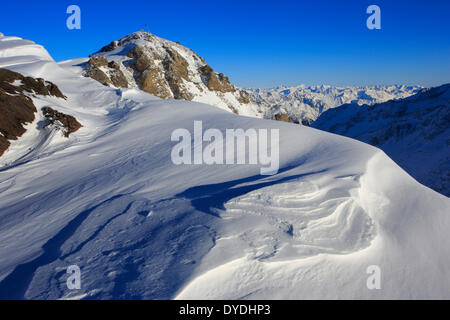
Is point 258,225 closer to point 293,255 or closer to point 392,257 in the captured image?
point 293,255

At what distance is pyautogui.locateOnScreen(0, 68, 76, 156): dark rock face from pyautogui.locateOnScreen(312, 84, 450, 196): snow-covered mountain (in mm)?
29024

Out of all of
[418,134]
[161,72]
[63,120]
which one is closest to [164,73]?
[161,72]

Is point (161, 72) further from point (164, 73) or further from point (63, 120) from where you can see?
point (63, 120)

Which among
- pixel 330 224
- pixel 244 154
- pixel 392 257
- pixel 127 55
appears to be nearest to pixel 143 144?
pixel 244 154

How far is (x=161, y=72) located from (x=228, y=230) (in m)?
46.5

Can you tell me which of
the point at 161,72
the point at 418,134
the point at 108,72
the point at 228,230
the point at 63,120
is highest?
the point at 161,72

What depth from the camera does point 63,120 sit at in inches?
396

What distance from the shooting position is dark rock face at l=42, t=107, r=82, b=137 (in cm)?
977

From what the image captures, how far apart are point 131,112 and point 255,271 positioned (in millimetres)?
11176

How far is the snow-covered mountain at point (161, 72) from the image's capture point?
126 feet

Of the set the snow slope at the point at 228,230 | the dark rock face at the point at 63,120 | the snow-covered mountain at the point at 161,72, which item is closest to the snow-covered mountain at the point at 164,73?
the snow-covered mountain at the point at 161,72

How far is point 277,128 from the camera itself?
8172 mm

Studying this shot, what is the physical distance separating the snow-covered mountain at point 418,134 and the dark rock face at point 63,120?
27.3 metres

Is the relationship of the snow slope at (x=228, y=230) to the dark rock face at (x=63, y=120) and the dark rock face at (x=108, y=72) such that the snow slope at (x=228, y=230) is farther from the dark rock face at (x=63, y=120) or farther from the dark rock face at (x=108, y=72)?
the dark rock face at (x=108, y=72)
